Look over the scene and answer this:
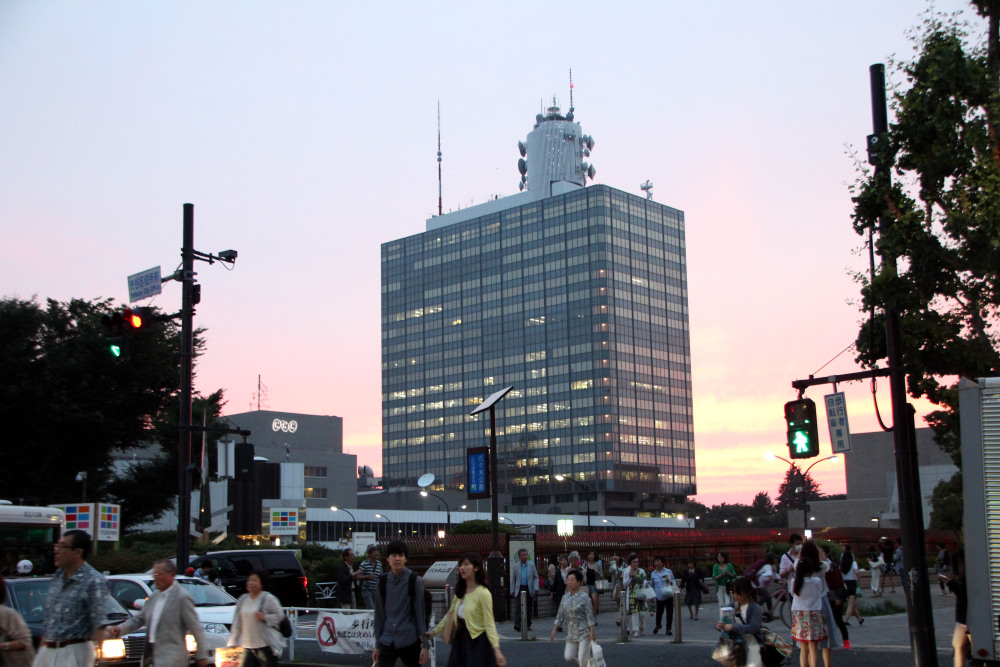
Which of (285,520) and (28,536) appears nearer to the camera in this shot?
(28,536)

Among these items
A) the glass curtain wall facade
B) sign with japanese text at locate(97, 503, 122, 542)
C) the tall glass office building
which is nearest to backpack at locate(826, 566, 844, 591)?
sign with japanese text at locate(97, 503, 122, 542)

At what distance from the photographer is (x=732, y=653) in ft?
34.2

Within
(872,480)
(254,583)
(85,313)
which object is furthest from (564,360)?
(254,583)

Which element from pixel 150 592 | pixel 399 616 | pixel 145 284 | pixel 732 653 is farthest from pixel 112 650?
pixel 732 653

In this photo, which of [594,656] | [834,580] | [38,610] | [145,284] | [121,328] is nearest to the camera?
[594,656]

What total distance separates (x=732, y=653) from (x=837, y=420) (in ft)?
51.3

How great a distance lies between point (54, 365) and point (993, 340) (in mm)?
36591

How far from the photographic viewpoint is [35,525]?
2116 cm

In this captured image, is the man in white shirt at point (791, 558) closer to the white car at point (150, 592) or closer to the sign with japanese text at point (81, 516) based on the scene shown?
the white car at point (150, 592)

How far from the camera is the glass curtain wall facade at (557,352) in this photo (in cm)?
15525

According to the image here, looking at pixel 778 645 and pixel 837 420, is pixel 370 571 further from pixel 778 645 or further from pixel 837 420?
pixel 837 420

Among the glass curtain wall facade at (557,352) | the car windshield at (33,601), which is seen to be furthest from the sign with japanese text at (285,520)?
the glass curtain wall facade at (557,352)

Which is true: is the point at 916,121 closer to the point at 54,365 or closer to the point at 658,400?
the point at 54,365

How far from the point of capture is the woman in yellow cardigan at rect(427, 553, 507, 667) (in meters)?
9.42
